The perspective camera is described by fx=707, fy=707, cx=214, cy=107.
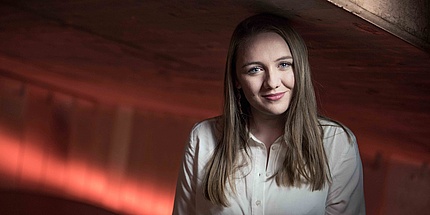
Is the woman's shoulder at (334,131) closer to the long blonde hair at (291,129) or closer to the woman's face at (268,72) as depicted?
the long blonde hair at (291,129)

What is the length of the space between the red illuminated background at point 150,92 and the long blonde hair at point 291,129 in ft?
0.18

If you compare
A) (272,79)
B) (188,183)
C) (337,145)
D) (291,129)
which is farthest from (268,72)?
(188,183)

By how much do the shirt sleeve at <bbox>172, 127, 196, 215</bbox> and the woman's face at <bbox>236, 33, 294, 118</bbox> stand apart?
251mm

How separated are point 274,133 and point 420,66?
1.50ft

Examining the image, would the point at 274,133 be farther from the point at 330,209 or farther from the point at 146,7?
the point at 146,7

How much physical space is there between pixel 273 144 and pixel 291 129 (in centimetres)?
7

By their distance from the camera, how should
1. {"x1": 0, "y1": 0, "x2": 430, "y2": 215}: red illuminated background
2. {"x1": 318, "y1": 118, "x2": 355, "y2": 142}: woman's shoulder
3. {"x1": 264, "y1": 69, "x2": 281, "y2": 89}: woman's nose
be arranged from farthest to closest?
{"x1": 0, "y1": 0, "x2": 430, "y2": 215}: red illuminated background, {"x1": 318, "y1": 118, "x2": 355, "y2": 142}: woman's shoulder, {"x1": 264, "y1": 69, "x2": 281, "y2": 89}: woman's nose

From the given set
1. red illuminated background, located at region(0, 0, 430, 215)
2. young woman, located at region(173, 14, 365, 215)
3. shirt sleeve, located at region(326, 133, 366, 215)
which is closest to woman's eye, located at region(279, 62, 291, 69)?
young woman, located at region(173, 14, 365, 215)

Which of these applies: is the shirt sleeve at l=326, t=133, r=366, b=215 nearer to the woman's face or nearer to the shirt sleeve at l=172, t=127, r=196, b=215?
the woman's face

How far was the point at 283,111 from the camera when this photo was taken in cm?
163

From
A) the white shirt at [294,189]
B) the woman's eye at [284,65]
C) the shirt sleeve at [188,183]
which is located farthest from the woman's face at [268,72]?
the shirt sleeve at [188,183]

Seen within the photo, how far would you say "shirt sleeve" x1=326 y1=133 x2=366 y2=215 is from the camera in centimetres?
168

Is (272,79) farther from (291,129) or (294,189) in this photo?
(294,189)

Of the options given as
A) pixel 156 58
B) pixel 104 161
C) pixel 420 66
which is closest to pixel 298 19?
pixel 420 66
